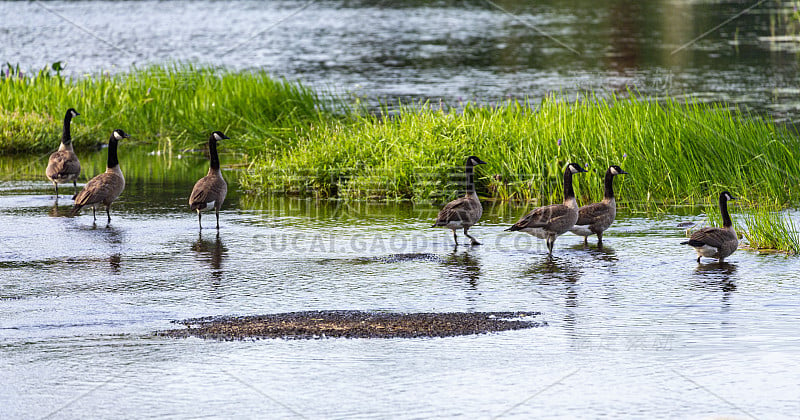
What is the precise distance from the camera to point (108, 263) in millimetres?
12672

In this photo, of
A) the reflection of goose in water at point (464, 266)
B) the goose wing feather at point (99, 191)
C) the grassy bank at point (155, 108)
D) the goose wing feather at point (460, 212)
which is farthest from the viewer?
the grassy bank at point (155, 108)

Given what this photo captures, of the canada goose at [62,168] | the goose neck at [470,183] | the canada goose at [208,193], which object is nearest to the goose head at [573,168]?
the goose neck at [470,183]

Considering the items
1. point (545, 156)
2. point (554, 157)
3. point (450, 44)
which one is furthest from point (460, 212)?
point (450, 44)

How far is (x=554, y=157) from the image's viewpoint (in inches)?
664

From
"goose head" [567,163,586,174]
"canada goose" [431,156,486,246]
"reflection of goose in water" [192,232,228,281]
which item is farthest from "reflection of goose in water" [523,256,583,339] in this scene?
"reflection of goose in water" [192,232,228,281]

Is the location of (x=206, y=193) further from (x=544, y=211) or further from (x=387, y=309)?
(x=387, y=309)

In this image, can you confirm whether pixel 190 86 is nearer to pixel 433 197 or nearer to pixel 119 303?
pixel 433 197

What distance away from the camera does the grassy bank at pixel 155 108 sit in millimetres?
22969

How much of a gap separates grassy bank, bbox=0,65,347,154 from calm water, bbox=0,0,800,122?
3579 mm

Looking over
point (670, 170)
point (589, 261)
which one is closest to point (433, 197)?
point (670, 170)

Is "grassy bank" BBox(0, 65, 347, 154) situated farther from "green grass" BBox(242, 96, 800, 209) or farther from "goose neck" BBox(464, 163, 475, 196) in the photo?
"goose neck" BBox(464, 163, 475, 196)

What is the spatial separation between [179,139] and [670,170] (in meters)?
11.5

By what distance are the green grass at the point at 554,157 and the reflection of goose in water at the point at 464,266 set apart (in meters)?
3.86

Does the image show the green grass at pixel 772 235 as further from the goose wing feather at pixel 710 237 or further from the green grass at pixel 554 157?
the green grass at pixel 554 157
